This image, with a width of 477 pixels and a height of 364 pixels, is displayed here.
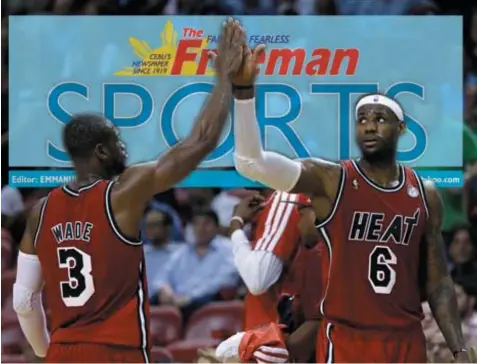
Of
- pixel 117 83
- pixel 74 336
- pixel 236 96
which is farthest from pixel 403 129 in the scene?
pixel 74 336

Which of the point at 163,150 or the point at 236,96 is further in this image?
the point at 163,150

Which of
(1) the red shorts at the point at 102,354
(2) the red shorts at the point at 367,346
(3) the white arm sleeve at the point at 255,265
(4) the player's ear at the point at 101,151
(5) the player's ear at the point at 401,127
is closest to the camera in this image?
(1) the red shorts at the point at 102,354

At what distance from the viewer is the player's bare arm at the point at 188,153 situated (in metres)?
3.66

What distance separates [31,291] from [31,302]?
5 cm

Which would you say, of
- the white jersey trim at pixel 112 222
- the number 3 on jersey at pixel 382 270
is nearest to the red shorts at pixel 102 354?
the white jersey trim at pixel 112 222

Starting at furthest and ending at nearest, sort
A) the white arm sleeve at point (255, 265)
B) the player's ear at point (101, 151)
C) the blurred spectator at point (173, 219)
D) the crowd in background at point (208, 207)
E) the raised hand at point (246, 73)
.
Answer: the crowd in background at point (208, 207) < the blurred spectator at point (173, 219) < the white arm sleeve at point (255, 265) < the player's ear at point (101, 151) < the raised hand at point (246, 73)

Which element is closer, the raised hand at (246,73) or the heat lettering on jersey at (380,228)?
the raised hand at (246,73)

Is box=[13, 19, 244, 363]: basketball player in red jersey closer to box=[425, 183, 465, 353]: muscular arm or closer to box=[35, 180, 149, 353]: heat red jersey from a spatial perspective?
box=[35, 180, 149, 353]: heat red jersey

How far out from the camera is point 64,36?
452cm

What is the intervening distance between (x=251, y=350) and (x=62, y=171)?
1.14 m

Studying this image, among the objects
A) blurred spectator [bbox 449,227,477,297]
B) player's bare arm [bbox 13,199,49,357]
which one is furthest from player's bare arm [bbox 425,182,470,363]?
player's bare arm [bbox 13,199,49,357]

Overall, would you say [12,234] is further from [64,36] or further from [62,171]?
[64,36]

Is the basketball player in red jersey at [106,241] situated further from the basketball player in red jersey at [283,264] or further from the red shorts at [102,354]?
the basketball player in red jersey at [283,264]

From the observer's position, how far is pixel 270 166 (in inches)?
147
